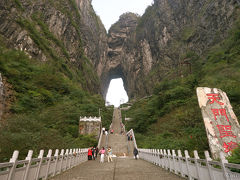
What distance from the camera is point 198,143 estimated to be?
8.73 metres

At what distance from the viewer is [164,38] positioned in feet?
134

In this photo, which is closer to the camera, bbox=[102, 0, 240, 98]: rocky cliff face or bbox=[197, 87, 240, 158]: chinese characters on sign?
bbox=[197, 87, 240, 158]: chinese characters on sign

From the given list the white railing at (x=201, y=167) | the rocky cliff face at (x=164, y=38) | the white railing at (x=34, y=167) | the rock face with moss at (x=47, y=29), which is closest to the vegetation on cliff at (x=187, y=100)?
the rocky cliff face at (x=164, y=38)

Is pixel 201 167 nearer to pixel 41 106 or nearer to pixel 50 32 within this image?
pixel 41 106

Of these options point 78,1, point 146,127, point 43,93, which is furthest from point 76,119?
point 78,1

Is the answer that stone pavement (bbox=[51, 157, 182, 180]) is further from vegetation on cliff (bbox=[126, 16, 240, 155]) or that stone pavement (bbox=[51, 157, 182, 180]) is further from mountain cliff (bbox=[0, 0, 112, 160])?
vegetation on cliff (bbox=[126, 16, 240, 155])

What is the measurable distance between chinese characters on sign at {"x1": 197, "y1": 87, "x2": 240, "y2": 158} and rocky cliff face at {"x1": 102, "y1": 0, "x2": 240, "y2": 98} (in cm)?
2013

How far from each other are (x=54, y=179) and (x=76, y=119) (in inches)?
604

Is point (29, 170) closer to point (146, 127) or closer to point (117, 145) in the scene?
point (117, 145)

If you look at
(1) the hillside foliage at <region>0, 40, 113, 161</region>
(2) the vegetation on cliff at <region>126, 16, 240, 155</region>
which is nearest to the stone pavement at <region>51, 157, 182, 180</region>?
(1) the hillside foliage at <region>0, 40, 113, 161</region>

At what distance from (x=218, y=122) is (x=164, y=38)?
3614 cm

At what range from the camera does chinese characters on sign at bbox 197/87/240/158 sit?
710 centimetres

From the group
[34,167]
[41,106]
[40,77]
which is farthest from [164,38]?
[34,167]

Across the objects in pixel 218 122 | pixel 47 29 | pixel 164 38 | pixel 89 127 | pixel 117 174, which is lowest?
pixel 117 174
